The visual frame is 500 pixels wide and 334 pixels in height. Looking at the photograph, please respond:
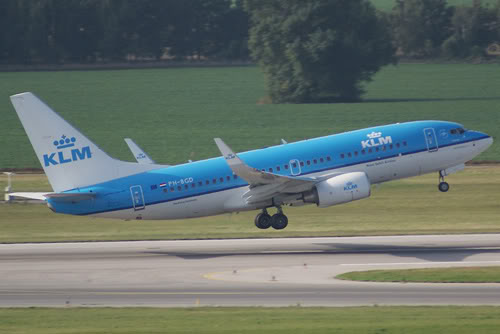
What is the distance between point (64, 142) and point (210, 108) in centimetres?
9121

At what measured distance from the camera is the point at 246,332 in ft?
99.1

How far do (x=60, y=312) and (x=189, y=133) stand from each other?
75789 millimetres

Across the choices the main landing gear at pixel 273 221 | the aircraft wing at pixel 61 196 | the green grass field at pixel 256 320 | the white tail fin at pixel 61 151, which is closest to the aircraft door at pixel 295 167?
the main landing gear at pixel 273 221

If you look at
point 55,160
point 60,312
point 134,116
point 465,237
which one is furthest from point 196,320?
point 134,116

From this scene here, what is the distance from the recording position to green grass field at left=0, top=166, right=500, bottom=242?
5488 cm

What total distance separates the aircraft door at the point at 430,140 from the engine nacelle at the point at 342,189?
531 cm

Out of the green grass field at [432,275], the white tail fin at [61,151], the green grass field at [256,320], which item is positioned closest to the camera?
the green grass field at [256,320]

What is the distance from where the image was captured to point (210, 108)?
139750 millimetres

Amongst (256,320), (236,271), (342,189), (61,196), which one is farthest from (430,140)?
(256,320)

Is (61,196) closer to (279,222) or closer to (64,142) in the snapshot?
(64,142)

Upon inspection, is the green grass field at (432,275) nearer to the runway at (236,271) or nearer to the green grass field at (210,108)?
the runway at (236,271)

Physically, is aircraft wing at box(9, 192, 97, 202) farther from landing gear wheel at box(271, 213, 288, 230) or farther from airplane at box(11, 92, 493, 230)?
landing gear wheel at box(271, 213, 288, 230)

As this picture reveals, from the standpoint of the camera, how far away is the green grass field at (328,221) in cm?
5488

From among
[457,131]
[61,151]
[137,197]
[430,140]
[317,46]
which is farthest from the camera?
[317,46]
